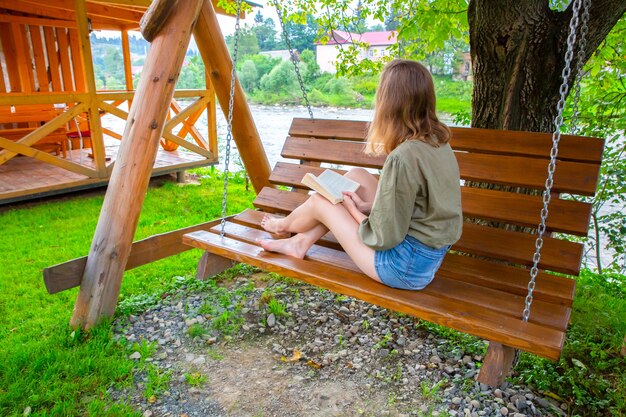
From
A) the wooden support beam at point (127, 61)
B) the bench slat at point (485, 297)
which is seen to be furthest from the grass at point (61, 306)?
the wooden support beam at point (127, 61)

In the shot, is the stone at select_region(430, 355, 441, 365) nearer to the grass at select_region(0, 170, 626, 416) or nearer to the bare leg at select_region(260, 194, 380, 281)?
the grass at select_region(0, 170, 626, 416)

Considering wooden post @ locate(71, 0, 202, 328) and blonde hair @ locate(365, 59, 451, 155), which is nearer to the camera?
blonde hair @ locate(365, 59, 451, 155)

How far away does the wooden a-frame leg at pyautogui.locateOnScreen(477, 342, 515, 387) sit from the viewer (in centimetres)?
215

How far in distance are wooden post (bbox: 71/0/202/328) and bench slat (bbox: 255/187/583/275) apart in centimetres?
209

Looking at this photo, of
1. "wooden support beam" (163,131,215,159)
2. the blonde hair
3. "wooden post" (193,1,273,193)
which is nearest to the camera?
the blonde hair

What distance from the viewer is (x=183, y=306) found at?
3.43 m

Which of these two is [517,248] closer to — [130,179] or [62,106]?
[130,179]

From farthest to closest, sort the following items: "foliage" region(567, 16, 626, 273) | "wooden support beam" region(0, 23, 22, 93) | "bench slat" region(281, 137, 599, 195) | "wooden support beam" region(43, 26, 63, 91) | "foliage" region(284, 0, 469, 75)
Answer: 1. "wooden support beam" region(43, 26, 63, 91)
2. "wooden support beam" region(0, 23, 22, 93)
3. "foliage" region(284, 0, 469, 75)
4. "foliage" region(567, 16, 626, 273)
5. "bench slat" region(281, 137, 599, 195)

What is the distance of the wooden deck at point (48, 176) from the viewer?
19.1ft

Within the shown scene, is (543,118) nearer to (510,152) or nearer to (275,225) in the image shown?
(510,152)

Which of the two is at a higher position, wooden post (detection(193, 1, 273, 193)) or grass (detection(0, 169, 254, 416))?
wooden post (detection(193, 1, 273, 193))

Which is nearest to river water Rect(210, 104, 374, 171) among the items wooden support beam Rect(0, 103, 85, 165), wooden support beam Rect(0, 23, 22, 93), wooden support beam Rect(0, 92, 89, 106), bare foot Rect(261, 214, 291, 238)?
wooden support beam Rect(0, 23, 22, 93)

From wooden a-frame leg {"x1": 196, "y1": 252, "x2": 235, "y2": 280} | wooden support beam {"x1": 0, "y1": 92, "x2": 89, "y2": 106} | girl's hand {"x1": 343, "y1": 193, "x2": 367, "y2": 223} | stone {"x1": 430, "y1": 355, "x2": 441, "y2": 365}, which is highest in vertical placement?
wooden support beam {"x1": 0, "y1": 92, "x2": 89, "y2": 106}

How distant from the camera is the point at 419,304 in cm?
217
